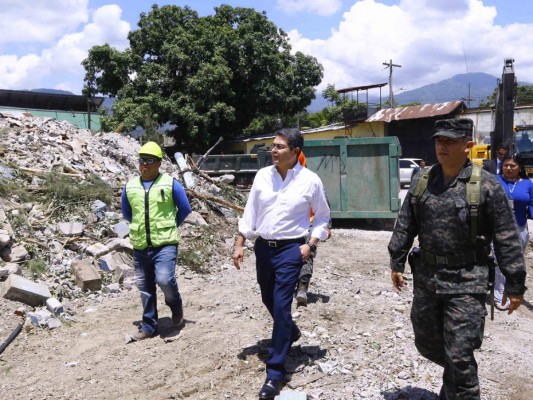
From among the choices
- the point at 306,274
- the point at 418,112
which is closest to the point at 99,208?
the point at 306,274

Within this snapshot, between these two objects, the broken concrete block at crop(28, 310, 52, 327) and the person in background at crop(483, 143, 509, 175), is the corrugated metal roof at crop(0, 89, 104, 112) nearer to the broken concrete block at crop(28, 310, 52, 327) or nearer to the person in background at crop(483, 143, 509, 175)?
the person in background at crop(483, 143, 509, 175)

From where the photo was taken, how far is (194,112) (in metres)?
25.1

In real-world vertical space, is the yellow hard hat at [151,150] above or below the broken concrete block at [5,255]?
above

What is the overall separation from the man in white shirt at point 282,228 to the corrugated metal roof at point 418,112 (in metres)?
27.5

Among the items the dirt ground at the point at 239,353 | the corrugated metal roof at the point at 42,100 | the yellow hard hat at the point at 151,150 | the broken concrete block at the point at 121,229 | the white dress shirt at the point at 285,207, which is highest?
the corrugated metal roof at the point at 42,100

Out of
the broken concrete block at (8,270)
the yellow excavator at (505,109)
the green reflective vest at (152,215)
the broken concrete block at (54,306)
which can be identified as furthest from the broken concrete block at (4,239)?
the yellow excavator at (505,109)

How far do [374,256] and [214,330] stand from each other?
4299 millimetres

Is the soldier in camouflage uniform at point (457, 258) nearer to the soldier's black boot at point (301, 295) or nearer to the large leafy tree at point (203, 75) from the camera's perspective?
the soldier's black boot at point (301, 295)

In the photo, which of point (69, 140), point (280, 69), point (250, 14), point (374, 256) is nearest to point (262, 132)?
point (280, 69)

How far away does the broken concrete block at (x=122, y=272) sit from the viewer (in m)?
6.83

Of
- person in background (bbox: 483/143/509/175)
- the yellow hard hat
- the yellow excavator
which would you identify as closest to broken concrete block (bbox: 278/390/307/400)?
the yellow hard hat

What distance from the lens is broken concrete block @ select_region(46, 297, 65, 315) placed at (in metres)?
5.71

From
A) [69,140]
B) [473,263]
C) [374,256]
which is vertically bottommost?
[374,256]

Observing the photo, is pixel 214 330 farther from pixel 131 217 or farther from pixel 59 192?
pixel 59 192
